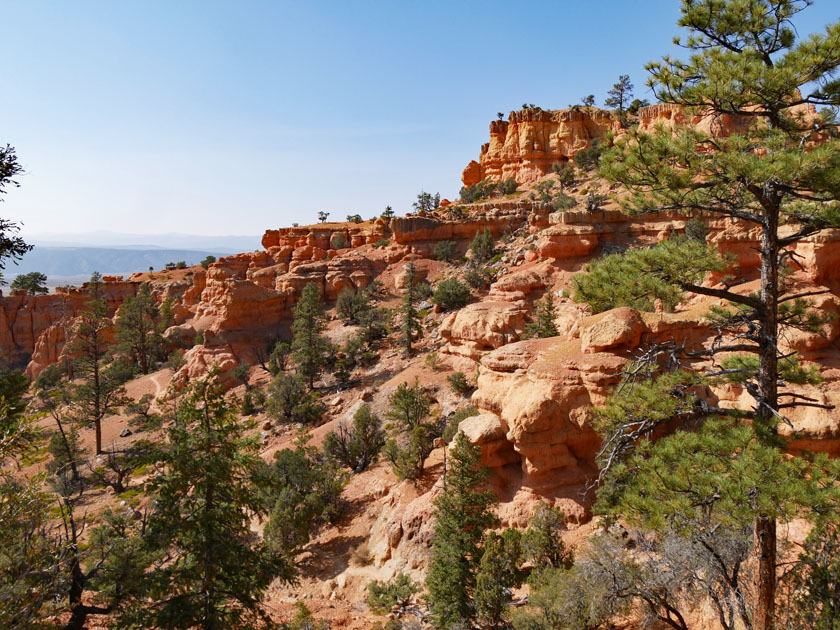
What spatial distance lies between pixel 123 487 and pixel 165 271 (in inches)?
1843

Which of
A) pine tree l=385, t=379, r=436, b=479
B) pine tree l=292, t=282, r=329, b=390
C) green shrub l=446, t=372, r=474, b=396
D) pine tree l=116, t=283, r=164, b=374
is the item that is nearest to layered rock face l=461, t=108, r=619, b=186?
pine tree l=292, t=282, r=329, b=390

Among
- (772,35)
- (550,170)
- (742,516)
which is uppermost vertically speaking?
(550,170)

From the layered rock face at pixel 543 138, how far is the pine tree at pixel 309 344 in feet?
134

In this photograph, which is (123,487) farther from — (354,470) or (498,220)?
(498,220)

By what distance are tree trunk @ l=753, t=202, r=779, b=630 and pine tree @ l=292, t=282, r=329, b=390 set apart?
26.8 m

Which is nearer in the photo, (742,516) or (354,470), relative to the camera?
(742,516)

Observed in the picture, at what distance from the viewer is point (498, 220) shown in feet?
145

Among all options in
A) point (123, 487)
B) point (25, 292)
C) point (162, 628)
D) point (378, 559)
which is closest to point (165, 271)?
point (25, 292)

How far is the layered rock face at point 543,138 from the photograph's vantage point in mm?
60312

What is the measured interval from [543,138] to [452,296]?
40071 millimetres

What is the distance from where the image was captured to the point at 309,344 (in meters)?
31.2

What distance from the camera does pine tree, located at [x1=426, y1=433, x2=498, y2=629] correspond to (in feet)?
32.3

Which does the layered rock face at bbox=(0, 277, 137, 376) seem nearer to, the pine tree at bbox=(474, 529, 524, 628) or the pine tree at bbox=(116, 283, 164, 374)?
the pine tree at bbox=(116, 283, 164, 374)

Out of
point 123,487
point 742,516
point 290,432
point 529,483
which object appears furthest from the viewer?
point 290,432
